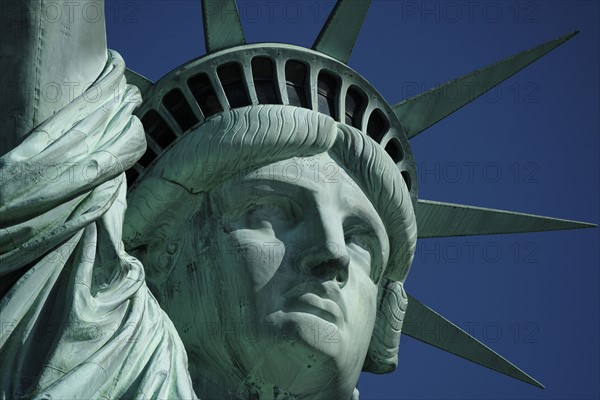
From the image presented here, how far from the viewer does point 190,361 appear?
15.7 meters

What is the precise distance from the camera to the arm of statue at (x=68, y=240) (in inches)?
510

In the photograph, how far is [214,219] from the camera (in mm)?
15898

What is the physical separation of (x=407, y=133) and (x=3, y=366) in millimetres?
5576

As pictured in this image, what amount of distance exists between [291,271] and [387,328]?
65.1 inches

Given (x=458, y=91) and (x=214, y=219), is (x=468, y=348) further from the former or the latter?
(x=214, y=219)

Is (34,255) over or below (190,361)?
over

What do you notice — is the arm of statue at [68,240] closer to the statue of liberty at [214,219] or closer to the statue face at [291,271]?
the statue of liberty at [214,219]

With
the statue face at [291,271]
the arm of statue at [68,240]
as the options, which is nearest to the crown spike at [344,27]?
the statue face at [291,271]

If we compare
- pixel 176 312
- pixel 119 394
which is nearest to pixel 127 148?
pixel 119 394

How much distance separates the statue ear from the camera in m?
16.9

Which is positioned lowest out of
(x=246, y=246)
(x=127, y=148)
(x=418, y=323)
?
(x=418, y=323)

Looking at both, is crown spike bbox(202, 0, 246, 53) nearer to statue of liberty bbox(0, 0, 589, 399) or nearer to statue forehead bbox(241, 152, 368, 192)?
statue of liberty bbox(0, 0, 589, 399)

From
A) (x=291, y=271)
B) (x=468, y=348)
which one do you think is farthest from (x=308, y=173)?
(x=468, y=348)

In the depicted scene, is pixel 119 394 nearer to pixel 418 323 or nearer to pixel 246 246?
pixel 246 246
